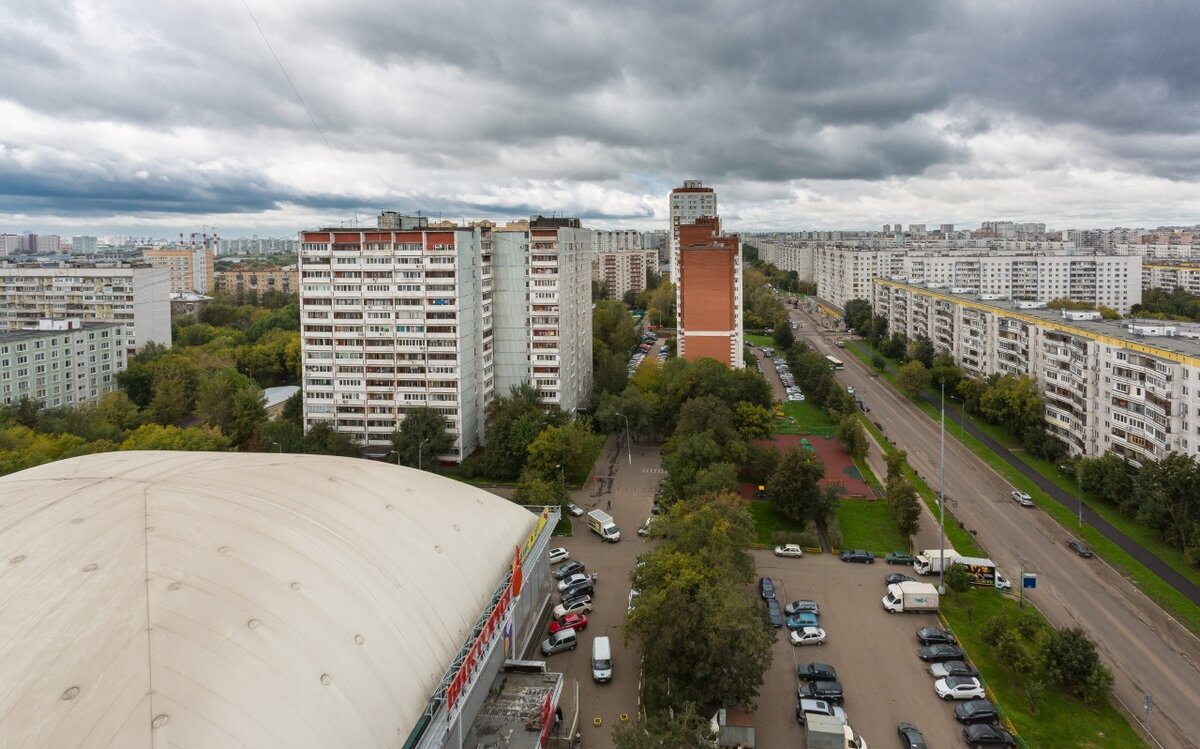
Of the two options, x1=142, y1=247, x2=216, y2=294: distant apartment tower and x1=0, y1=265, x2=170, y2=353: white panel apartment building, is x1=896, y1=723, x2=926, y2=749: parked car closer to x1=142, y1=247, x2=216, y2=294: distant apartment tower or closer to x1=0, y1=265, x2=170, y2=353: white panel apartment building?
x1=0, y1=265, x2=170, y2=353: white panel apartment building

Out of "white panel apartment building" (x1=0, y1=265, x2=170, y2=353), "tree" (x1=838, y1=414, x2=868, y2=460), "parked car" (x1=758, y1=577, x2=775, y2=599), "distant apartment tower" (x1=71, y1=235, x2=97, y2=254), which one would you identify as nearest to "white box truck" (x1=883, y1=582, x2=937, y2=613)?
"parked car" (x1=758, y1=577, x2=775, y2=599)

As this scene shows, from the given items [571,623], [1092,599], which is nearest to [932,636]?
[1092,599]

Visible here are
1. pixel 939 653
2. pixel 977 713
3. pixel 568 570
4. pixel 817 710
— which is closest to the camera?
pixel 817 710

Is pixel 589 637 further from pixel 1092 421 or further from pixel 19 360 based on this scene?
pixel 19 360

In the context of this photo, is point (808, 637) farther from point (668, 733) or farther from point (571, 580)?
point (668, 733)

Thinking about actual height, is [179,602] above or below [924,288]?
below

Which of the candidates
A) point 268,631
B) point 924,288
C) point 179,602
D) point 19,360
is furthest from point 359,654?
point 924,288
